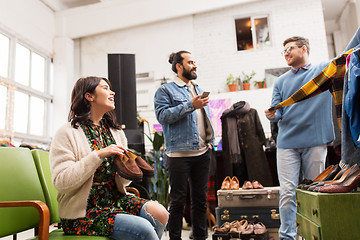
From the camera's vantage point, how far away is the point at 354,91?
4.12 ft

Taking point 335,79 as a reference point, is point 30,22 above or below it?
above

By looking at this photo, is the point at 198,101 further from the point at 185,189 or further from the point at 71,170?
the point at 71,170

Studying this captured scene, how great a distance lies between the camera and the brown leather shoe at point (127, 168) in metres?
1.42

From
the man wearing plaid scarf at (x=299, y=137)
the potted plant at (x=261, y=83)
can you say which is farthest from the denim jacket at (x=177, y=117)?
the potted plant at (x=261, y=83)

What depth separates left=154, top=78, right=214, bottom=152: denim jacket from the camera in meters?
2.36

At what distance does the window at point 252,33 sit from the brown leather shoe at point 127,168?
6.20 metres

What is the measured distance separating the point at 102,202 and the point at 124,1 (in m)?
6.88

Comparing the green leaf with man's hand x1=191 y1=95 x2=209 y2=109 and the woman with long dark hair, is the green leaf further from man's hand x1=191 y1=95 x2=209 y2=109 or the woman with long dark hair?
the woman with long dark hair

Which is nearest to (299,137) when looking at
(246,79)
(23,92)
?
(246,79)

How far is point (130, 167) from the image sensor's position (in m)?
1.46

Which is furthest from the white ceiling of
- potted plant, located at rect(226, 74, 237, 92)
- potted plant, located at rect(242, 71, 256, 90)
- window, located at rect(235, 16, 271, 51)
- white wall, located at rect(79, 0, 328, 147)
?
potted plant, located at rect(226, 74, 237, 92)

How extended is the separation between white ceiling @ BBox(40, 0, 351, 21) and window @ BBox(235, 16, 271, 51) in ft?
5.42

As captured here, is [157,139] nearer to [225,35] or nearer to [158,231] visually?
[158,231]

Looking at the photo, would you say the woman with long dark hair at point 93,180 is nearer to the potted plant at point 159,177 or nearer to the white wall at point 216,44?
the potted plant at point 159,177
